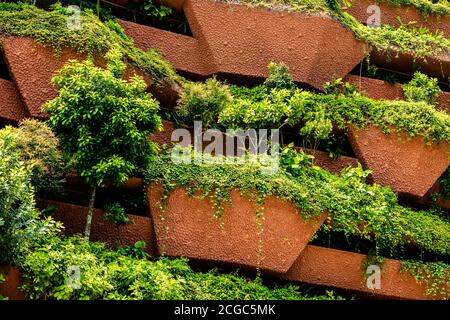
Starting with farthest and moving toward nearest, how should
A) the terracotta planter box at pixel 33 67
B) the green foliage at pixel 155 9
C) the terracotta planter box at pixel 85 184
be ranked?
the green foliage at pixel 155 9, the terracotta planter box at pixel 33 67, the terracotta planter box at pixel 85 184

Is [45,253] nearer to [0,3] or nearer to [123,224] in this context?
[123,224]

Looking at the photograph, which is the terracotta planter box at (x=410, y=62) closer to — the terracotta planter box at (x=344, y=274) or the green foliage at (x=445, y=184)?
the green foliage at (x=445, y=184)

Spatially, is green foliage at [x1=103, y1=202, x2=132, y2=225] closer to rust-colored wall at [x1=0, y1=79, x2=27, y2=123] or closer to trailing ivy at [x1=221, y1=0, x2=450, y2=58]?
rust-colored wall at [x1=0, y1=79, x2=27, y2=123]

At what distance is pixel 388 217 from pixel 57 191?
5286 mm

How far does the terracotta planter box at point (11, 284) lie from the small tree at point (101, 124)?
1.73 metres

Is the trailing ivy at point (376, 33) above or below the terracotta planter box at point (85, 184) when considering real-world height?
above

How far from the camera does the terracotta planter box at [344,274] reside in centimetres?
1134

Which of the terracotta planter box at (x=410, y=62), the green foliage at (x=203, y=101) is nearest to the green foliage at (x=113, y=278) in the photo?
the green foliage at (x=203, y=101)

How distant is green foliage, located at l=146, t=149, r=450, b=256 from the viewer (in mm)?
10719

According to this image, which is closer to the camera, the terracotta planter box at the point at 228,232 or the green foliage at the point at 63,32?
the terracotta planter box at the point at 228,232

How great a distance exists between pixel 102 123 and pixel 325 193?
3.77 metres

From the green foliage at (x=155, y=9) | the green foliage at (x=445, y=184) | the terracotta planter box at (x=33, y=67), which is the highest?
the green foliage at (x=155, y=9)

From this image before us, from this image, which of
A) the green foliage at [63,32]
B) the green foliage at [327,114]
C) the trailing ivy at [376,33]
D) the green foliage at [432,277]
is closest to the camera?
the green foliage at [63,32]

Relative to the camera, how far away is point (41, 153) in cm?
961
